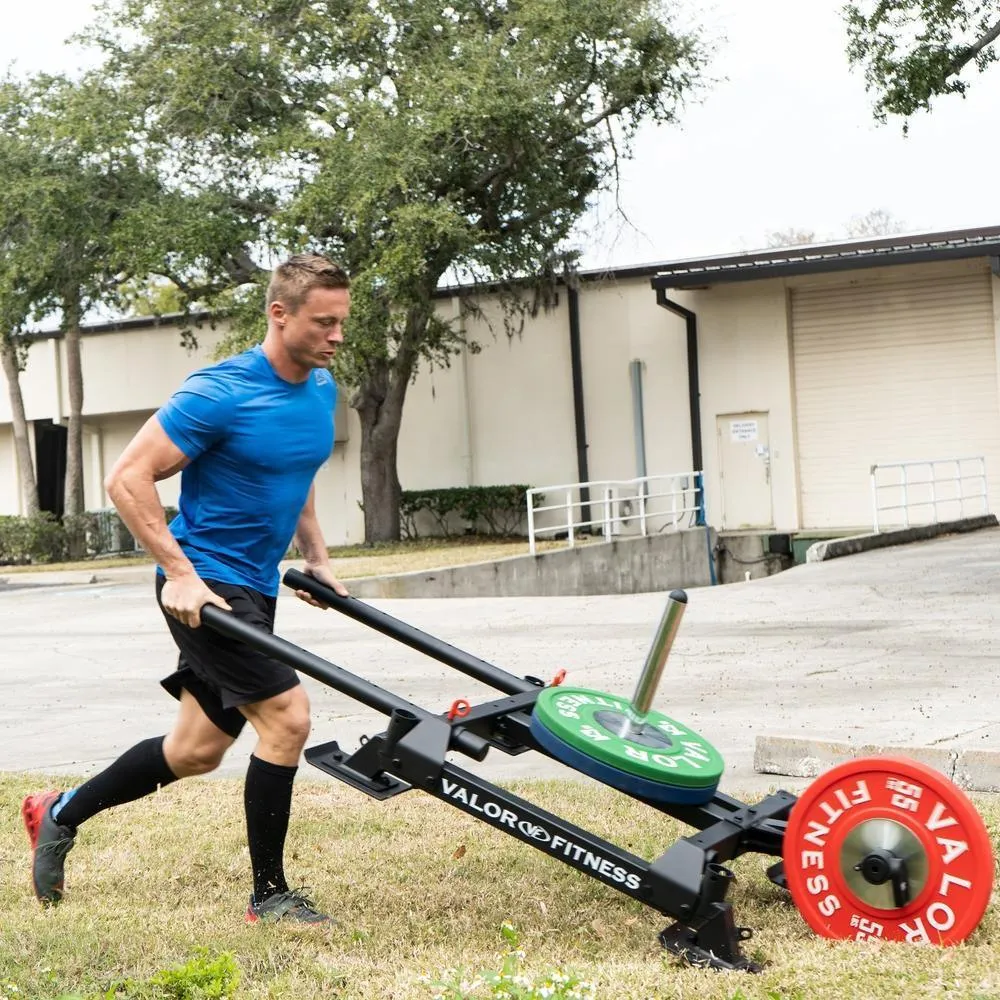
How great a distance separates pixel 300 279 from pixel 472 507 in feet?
83.9

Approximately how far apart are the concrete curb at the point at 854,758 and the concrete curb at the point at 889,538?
13.9 meters

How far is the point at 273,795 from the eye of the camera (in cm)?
439

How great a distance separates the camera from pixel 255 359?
4414 millimetres

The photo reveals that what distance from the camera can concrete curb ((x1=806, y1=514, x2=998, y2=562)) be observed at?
2017 cm

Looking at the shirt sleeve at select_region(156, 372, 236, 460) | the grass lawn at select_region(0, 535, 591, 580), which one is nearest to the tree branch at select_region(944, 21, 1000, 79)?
the grass lawn at select_region(0, 535, 591, 580)

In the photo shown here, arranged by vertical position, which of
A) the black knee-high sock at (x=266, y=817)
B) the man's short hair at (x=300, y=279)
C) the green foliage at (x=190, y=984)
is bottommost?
the green foliage at (x=190, y=984)

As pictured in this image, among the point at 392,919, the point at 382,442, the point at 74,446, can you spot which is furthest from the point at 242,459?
the point at 74,446

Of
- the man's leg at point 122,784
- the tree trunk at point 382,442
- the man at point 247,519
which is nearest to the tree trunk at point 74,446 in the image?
the tree trunk at point 382,442

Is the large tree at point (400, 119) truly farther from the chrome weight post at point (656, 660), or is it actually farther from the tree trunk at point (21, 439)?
the chrome weight post at point (656, 660)

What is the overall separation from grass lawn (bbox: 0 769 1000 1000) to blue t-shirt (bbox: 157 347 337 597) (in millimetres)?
1113

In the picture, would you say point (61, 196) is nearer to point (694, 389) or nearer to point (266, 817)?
point (694, 389)

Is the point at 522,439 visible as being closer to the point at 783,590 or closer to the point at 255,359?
the point at 783,590

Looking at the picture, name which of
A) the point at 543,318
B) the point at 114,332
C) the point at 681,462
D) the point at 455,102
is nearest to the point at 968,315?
the point at 681,462

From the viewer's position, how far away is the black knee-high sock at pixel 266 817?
4391 millimetres
